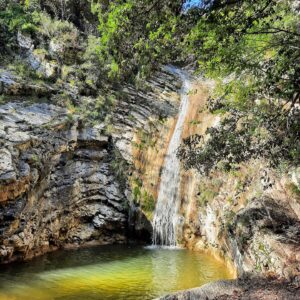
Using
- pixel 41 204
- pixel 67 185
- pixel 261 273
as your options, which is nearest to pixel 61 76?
pixel 67 185

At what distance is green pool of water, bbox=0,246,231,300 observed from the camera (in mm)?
8969

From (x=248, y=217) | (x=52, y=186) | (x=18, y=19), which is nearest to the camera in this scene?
(x=248, y=217)

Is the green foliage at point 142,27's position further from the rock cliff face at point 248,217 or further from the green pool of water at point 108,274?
the green pool of water at point 108,274

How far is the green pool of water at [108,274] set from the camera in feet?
29.4

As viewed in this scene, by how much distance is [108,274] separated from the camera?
11.0 m

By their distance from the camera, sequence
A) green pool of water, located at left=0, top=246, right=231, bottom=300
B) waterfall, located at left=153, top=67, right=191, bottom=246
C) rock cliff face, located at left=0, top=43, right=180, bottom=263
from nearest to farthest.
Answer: green pool of water, located at left=0, top=246, right=231, bottom=300
rock cliff face, located at left=0, top=43, right=180, bottom=263
waterfall, located at left=153, top=67, right=191, bottom=246

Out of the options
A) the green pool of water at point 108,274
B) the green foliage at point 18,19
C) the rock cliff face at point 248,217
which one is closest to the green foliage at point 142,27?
the rock cliff face at point 248,217

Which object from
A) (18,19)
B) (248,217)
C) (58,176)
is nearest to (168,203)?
(58,176)

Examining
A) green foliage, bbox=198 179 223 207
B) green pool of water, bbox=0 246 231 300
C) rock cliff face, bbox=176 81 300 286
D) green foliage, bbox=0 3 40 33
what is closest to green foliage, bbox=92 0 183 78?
rock cliff face, bbox=176 81 300 286

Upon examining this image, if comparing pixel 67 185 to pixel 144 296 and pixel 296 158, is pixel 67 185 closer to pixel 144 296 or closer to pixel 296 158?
pixel 144 296

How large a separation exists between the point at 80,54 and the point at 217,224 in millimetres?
13310

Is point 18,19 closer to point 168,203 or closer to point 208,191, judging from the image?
point 168,203

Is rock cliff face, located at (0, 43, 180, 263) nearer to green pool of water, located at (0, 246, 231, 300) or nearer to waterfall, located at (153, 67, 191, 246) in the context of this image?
waterfall, located at (153, 67, 191, 246)

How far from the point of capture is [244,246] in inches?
377
